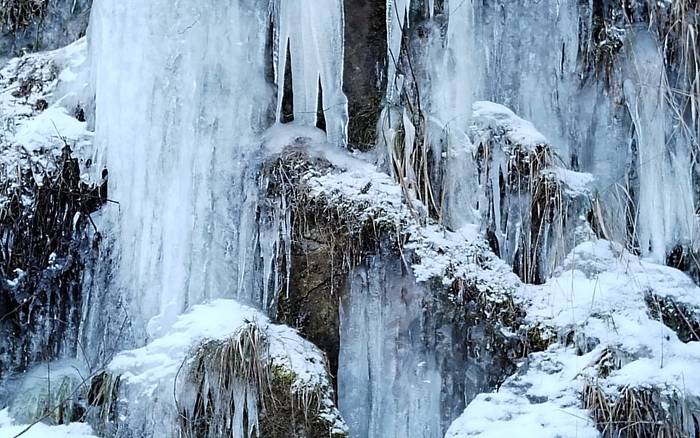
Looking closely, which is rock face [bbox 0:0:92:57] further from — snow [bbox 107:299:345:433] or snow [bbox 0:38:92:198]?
snow [bbox 107:299:345:433]

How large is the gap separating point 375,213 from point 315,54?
2.80 feet

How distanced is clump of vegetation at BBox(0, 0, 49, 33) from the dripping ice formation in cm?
36

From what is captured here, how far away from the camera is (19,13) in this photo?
5.26m

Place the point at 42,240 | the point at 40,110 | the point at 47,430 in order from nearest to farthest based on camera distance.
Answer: the point at 47,430, the point at 42,240, the point at 40,110

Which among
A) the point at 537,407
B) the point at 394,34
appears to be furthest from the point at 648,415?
the point at 394,34

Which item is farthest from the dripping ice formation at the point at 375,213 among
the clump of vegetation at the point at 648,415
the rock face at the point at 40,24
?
the rock face at the point at 40,24

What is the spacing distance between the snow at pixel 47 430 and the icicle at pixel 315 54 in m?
1.79

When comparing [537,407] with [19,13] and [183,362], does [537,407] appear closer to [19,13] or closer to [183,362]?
[183,362]

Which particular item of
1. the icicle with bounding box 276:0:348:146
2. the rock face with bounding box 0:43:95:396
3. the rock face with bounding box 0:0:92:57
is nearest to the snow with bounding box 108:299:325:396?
the rock face with bounding box 0:43:95:396

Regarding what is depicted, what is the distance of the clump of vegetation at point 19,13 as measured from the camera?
5.25m

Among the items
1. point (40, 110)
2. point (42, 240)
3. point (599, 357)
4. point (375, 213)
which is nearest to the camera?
point (599, 357)

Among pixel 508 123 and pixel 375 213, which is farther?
pixel 508 123

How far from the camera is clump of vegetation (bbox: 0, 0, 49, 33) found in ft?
17.2

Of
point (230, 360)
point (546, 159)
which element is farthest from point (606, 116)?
point (230, 360)
